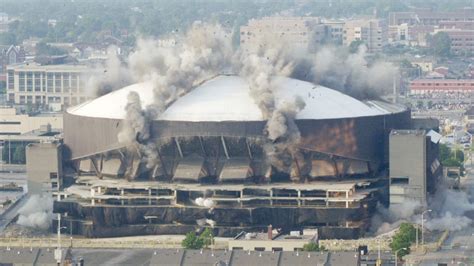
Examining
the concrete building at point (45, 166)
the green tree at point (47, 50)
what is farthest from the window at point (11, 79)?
the concrete building at point (45, 166)

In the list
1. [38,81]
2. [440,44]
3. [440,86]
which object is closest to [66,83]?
[38,81]

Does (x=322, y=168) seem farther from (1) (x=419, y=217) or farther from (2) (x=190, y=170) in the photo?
(2) (x=190, y=170)

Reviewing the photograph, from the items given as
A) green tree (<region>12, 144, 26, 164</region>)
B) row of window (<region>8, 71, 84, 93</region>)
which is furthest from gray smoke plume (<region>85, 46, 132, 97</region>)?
row of window (<region>8, 71, 84, 93</region>)

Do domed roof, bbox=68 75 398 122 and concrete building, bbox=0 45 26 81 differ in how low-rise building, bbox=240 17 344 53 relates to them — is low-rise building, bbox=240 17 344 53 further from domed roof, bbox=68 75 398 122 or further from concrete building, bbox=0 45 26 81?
domed roof, bbox=68 75 398 122

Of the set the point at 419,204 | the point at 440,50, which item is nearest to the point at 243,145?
the point at 419,204

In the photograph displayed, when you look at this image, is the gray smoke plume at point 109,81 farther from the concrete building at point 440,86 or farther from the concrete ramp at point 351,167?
the concrete building at point 440,86

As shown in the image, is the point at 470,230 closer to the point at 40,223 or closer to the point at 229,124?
the point at 229,124
